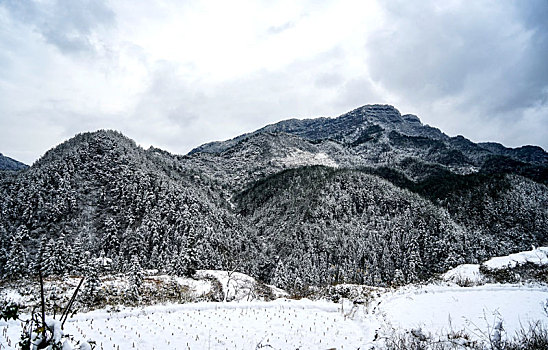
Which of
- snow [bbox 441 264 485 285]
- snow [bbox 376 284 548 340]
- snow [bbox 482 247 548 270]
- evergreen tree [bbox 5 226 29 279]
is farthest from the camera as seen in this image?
evergreen tree [bbox 5 226 29 279]

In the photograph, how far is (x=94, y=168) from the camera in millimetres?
120812

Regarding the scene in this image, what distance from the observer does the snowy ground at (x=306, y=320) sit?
37.8ft

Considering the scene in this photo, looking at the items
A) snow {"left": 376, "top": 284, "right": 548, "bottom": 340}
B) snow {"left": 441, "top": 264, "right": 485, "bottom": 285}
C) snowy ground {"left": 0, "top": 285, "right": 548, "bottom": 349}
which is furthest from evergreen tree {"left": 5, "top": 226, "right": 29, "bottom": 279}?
snow {"left": 441, "top": 264, "right": 485, "bottom": 285}

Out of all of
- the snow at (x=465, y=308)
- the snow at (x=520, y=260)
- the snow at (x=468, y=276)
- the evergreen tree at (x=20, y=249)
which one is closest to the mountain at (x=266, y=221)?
the evergreen tree at (x=20, y=249)

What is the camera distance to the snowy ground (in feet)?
37.8

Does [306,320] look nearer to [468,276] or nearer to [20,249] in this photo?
[468,276]

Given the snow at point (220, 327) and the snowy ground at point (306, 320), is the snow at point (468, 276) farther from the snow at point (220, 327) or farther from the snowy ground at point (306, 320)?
the snow at point (220, 327)

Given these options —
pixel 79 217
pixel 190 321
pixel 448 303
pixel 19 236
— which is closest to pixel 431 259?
pixel 448 303

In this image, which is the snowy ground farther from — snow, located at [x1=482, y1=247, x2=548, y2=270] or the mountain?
the mountain

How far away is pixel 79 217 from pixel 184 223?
Result: 3576cm

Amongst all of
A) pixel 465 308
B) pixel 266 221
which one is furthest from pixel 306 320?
pixel 266 221

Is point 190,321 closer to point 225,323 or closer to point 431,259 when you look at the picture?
point 225,323

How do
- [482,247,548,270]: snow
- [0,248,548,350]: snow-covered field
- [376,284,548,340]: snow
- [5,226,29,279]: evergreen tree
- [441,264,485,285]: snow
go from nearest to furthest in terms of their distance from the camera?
[0,248,548,350]: snow-covered field → [376,284,548,340]: snow → [441,264,485,285]: snow → [482,247,548,270]: snow → [5,226,29,279]: evergreen tree

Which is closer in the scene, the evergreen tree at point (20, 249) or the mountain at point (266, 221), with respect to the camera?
the evergreen tree at point (20, 249)
